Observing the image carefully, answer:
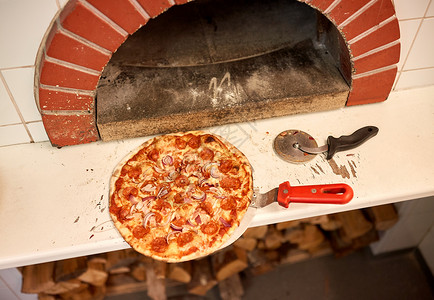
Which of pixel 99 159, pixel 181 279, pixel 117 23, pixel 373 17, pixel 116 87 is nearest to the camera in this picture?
pixel 117 23

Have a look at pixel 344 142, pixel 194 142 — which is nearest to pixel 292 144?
pixel 344 142

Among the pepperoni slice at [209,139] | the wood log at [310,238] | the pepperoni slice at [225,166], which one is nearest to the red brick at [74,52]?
the pepperoni slice at [209,139]

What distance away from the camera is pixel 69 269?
6.31 ft

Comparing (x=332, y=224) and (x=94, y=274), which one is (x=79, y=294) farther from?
(x=332, y=224)

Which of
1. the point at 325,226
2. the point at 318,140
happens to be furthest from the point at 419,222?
the point at 318,140

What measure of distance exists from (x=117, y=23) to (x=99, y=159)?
618 millimetres

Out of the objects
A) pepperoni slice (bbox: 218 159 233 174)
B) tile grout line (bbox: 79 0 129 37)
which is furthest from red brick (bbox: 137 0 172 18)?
pepperoni slice (bbox: 218 159 233 174)

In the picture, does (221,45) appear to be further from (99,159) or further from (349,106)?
(99,159)

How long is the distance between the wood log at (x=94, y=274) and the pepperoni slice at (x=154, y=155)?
2.42 ft

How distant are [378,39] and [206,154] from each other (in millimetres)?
898

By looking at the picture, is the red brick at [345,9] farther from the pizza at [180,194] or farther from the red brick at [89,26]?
the red brick at [89,26]

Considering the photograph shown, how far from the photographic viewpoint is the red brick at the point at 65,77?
1469 millimetres

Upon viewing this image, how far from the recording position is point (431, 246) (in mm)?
2133

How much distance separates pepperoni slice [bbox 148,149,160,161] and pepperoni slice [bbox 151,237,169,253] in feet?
1.21
